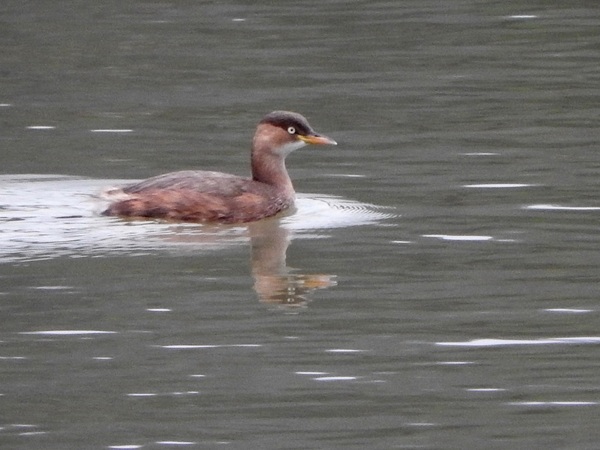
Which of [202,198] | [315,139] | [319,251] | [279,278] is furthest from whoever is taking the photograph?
[315,139]

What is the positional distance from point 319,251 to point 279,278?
781mm

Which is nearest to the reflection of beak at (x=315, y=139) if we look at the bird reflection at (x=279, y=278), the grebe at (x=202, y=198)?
the grebe at (x=202, y=198)

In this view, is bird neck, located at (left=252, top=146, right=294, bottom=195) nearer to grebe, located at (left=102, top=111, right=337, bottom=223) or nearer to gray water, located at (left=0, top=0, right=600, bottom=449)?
grebe, located at (left=102, top=111, right=337, bottom=223)

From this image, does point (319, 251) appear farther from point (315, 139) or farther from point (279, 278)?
point (315, 139)

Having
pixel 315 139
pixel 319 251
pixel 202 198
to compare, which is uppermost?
pixel 315 139

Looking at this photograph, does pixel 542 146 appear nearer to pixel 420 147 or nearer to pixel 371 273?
pixel 420 147

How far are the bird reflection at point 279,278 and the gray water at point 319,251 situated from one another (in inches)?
1.0

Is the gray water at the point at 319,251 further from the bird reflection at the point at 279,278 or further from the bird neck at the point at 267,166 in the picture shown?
the bird neck at the point at 267,166

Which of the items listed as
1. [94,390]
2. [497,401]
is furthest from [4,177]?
[497,401]

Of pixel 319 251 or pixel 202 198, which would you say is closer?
pixel 319 251

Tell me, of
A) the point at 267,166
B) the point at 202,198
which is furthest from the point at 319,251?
the point at 267,166

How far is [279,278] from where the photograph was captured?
1020 cm

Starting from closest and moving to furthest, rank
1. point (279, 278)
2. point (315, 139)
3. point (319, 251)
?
point (279, 278) → point (319, 251) → point (315, 139)

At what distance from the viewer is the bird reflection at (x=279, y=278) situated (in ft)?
31.9
